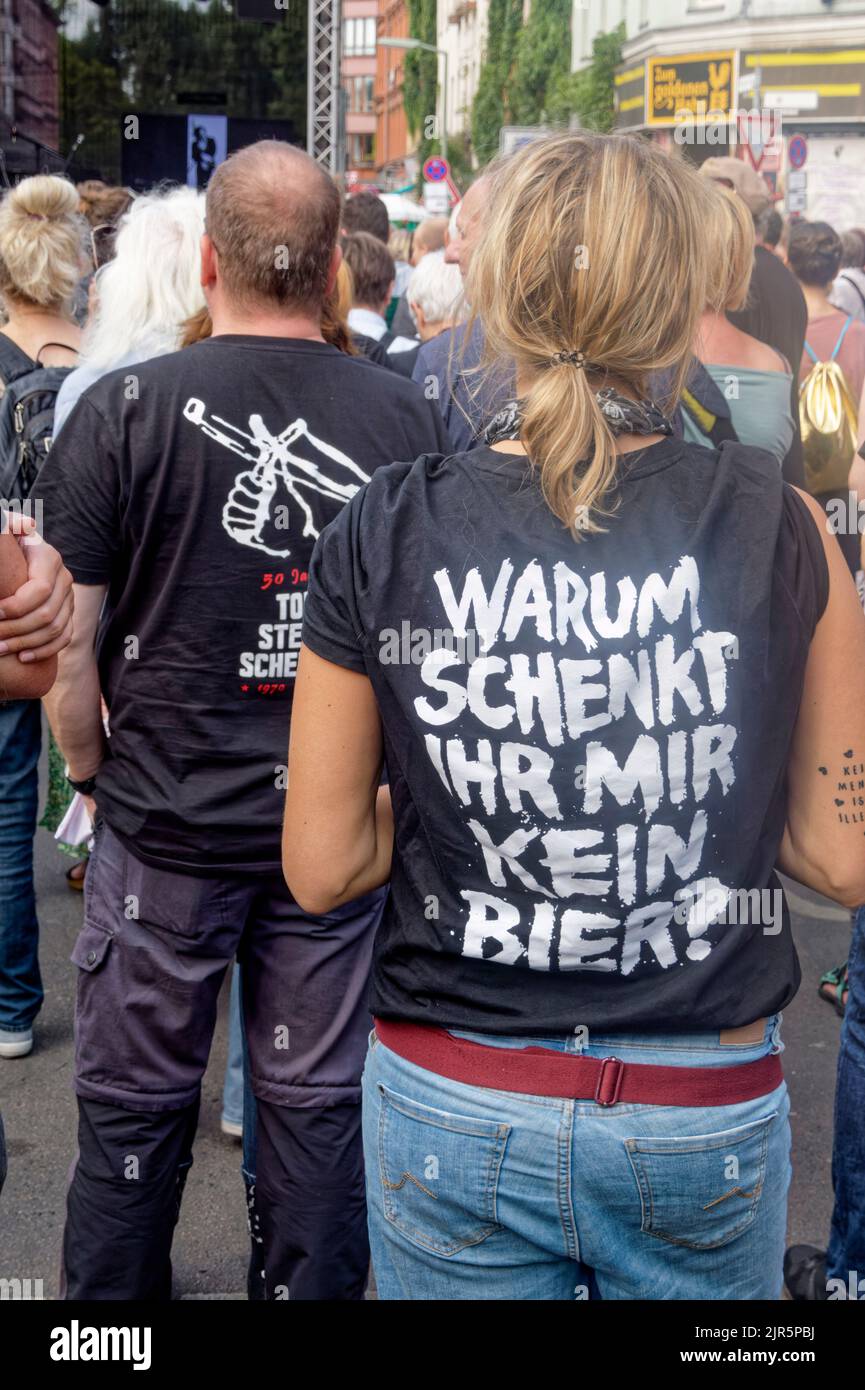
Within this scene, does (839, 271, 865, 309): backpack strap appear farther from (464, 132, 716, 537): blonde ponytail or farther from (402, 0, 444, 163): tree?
(402, 0, 444, 163): tree

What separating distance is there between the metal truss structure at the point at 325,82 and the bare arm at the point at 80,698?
12.3 m

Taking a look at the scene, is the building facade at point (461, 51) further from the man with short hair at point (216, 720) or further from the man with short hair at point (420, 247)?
the man with short hair at point (216, 720)

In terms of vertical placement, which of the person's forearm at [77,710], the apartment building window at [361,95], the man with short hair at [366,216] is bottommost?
the person's forearm at [77,710]

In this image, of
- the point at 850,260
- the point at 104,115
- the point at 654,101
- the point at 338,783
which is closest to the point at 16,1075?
the point at 338,783

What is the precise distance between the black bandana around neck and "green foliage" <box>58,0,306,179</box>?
29129mm

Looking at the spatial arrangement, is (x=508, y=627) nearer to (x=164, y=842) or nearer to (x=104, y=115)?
(x=164, y=842)

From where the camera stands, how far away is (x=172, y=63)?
29.4 meters

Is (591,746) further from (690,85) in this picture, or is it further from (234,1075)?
(690,85)

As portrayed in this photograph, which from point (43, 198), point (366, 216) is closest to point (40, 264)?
point (43, 198)

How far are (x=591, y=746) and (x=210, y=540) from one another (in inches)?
43.0

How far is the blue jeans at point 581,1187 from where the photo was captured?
1.56m

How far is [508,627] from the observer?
1.57 meters

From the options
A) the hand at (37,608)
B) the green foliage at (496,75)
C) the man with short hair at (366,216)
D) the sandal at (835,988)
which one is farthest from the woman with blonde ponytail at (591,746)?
the green foliage at (496,75)

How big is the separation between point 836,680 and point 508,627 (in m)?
0.37
